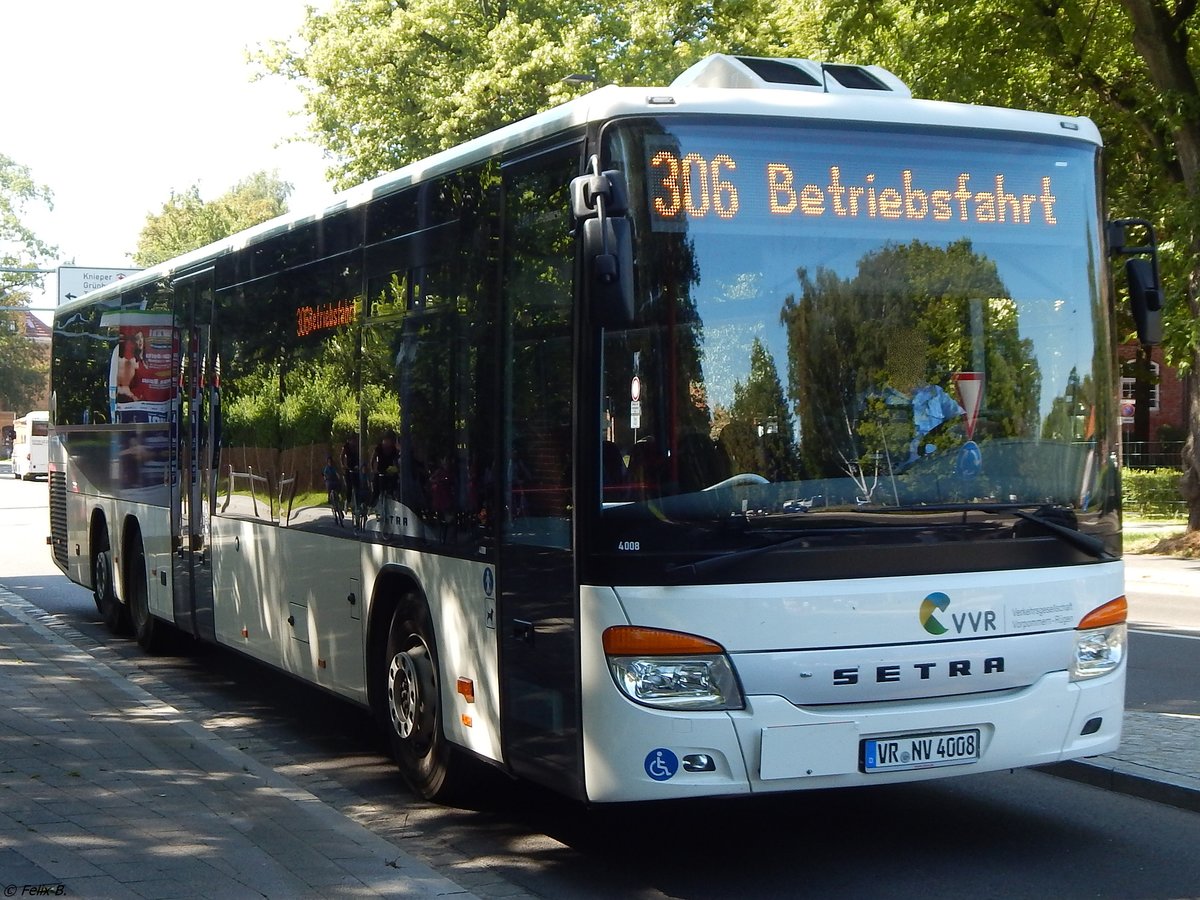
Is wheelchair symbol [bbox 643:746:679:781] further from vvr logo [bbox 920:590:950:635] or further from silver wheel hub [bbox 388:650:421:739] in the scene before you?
silver wheel hub [bbox 388:650:421:739]

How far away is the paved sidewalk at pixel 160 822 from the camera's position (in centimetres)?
588

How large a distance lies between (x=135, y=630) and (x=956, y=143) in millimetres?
9720

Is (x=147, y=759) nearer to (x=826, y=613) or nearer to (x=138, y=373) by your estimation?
(x=826, y=613)

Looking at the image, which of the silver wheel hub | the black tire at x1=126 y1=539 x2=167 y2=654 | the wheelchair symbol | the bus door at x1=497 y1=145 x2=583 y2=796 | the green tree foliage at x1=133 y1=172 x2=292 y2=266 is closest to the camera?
the wheelchair symbol

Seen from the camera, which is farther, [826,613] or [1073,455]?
[1073,455]

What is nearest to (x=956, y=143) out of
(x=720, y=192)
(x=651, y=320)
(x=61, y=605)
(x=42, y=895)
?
(x=720, y=192)

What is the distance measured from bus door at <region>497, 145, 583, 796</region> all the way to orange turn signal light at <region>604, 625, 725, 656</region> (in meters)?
0.24

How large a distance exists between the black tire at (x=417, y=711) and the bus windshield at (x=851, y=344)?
198 centimetres

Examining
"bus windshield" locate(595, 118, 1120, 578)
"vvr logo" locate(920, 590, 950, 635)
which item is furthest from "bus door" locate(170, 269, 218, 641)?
"vvr logo" locate(920, 590, 950, 635)

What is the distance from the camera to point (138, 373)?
13.3m

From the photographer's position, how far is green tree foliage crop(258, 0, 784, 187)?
34562 mm

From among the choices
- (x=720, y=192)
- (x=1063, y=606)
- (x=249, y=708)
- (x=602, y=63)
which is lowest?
(x=249, y=708)

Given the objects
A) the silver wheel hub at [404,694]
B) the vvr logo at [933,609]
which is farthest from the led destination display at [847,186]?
the silver wheel hub at [404,694]

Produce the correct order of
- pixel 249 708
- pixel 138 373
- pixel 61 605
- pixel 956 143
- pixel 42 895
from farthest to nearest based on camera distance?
1. pixel 61 605
2. pixel 138 373
3. pixel 249 708
4. pixel 956 143
5. pixel 42 895
